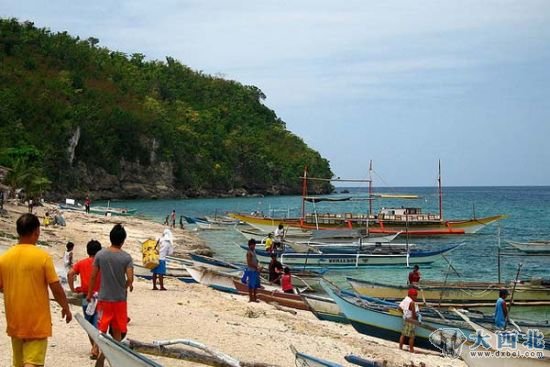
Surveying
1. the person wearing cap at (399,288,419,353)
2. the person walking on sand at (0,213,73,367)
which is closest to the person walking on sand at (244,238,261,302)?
the person wearing cap at (399,288,419,353)

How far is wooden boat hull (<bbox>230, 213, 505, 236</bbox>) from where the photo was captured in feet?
157

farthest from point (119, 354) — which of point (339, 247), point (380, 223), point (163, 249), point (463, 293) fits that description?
point (380, 223)

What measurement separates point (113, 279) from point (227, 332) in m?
4.50

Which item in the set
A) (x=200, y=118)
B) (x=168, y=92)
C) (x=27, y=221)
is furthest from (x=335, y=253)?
(x=168, y=92)

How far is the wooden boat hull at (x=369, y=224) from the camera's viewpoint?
1881 inches

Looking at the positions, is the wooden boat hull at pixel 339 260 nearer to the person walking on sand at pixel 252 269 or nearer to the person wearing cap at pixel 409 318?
the person walking on sand at pixel 252 269

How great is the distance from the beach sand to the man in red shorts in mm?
1223

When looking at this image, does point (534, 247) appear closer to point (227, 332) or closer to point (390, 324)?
point (390, 324)

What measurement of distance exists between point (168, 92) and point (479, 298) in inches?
4861

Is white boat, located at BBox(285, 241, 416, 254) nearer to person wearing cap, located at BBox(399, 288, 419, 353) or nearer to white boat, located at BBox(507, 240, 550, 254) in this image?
white boat, located at BBox(507, 240, 550, 254)

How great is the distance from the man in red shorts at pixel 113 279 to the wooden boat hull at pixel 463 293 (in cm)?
1241

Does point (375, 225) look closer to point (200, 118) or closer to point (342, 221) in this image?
point (342, 221)

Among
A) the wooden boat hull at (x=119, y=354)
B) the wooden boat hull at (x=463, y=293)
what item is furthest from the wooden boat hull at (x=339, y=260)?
the wooden boat hull at (x=119, y=354)

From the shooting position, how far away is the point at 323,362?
8.41 meters
